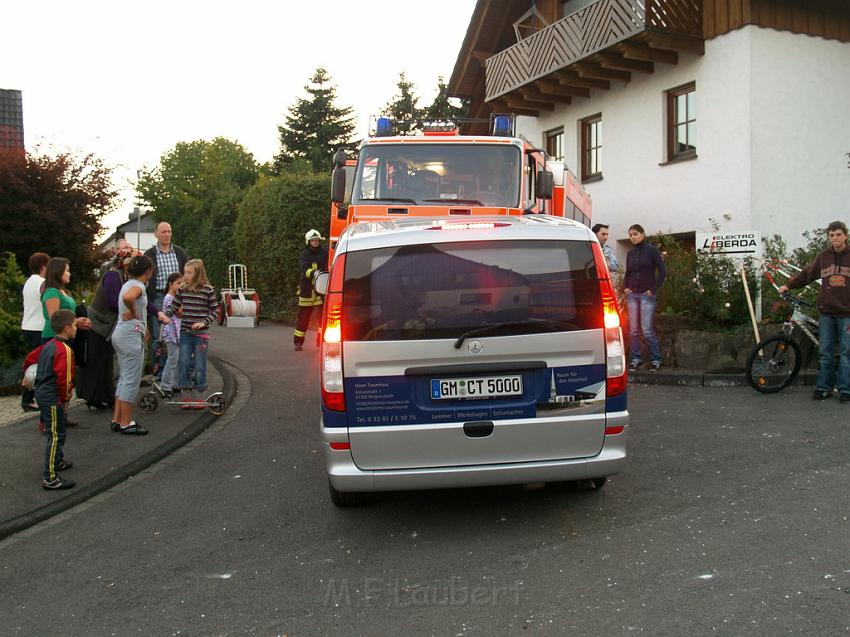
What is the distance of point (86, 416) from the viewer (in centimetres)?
880

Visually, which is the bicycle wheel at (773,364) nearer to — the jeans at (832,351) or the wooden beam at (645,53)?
the jeans at (832,351)

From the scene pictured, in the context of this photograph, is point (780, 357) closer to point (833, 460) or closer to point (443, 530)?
point (833, 460)

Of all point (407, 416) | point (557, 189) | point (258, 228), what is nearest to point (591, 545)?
point (407, 416)

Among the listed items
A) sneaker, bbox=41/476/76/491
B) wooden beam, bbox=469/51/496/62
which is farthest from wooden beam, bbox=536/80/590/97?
sneaker, bbox=41/476/76/491

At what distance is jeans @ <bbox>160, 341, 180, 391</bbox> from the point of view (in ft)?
30.3

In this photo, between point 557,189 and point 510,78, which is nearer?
point 557,189

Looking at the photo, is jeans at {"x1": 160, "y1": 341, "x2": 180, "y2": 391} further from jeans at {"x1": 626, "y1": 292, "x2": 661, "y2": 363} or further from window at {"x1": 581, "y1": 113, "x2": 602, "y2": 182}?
window at {"x1": 581, "y1": 113, "x2": 602, "y2": 182}

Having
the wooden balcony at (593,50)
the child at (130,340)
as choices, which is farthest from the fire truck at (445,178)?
the wooden balcony at (593,50)

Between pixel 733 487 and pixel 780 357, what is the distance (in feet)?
14.8

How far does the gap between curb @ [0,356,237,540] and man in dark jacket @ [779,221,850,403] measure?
6541mm

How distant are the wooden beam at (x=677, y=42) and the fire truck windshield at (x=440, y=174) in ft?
24.4

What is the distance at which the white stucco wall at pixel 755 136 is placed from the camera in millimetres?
15500

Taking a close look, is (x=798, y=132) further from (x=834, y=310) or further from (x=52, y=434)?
(x=52, y=434)

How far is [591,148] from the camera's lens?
2034 centimetres
